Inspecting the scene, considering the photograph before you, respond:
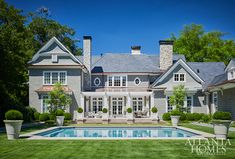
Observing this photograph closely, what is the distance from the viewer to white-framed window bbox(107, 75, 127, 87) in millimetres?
40250

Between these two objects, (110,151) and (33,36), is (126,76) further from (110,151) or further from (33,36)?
(110,151)

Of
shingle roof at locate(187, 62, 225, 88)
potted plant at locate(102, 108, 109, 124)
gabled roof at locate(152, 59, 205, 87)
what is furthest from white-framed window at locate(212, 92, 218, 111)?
potted plant at locate(102, 108, 109, 124)

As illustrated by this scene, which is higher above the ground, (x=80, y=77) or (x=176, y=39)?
(x=176, y=39)

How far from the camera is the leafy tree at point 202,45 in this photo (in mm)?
56450

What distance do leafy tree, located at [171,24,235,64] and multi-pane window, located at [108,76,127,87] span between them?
2069 cm

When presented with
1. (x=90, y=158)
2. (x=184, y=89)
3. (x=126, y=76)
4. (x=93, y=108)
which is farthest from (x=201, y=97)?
(x=90, y=158)

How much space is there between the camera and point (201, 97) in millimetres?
37219

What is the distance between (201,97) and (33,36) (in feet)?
98.0

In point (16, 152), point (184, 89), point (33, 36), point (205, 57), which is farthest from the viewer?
point (205, 57)

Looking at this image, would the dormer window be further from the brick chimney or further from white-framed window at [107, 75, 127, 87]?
white-framed window at [107, 75, 127, 87]

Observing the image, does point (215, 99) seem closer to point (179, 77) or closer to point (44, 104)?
point (179, 77)

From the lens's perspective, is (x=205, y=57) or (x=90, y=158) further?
(x=205, y=57)

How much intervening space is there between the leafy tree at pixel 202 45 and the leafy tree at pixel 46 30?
65.5 ft

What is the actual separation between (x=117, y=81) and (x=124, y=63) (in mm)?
2931
